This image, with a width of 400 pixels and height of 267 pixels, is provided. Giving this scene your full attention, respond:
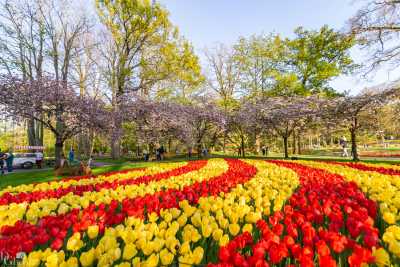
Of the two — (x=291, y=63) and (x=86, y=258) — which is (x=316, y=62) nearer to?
(x=291, y=63)

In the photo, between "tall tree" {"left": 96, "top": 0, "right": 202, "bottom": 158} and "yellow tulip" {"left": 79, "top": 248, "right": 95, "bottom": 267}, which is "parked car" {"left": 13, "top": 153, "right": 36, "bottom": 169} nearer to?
"tall tree" {"left": 96, "top": 0, "right": 202, "bottom": 158}

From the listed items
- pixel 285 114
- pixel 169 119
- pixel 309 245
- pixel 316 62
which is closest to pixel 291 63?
pixel 316 62

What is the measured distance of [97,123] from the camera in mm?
13859

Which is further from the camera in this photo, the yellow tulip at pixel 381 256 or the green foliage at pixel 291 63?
the green foliage at pixel 291 63

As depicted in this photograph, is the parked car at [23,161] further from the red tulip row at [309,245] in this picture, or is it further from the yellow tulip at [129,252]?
the red tulip row at [309,245]

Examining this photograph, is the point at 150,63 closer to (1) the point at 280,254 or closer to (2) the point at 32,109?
(2) the point at 32,109

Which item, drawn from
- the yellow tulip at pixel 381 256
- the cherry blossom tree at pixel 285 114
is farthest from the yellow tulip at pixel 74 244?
the cherry blossom tree at pixel 285 114

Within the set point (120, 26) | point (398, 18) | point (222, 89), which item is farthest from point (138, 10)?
point (398, 18)

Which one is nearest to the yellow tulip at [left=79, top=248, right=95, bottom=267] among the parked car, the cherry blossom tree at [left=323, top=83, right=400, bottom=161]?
the cherry blossom tree at [left=323, top=83, right=400, bottom=161]

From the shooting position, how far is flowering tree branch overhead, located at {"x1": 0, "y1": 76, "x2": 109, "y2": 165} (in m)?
12.1

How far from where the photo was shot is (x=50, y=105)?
12.8 meters

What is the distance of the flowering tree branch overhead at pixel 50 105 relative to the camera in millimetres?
12102

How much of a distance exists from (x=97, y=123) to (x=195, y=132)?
10903 mm

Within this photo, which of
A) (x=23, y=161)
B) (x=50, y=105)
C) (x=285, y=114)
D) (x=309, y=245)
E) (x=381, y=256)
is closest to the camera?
(x=381, y=256)
